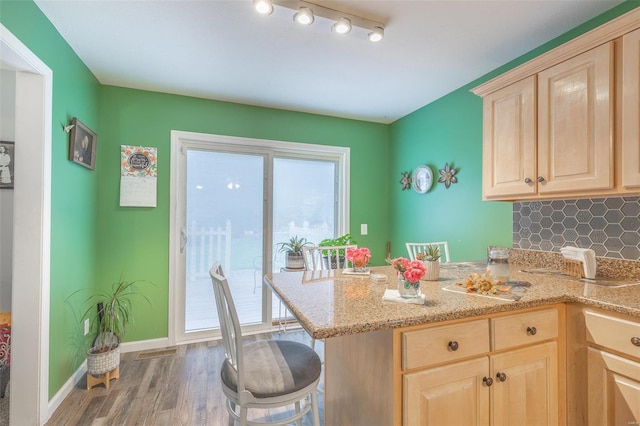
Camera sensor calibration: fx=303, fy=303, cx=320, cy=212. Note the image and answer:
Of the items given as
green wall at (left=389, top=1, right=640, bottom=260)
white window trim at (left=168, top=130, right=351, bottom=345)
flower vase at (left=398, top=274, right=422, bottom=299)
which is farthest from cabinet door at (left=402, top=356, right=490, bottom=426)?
white window trim at (left=168, top=130, right=351, bottom=345)

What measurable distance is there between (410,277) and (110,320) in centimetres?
256

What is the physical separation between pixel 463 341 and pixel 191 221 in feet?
8.85

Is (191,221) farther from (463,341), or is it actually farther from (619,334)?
(619,334)

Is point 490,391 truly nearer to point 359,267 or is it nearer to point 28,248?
point 359,267

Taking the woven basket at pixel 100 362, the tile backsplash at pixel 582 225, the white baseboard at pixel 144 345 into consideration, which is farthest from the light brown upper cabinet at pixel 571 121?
the white baseboard at pixel 144 345

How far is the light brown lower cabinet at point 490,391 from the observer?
43.7 inches

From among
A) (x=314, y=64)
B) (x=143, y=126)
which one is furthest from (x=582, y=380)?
(x=143, y=126)

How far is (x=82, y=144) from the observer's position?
7.56ft

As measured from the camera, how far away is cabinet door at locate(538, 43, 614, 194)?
4.98 feet

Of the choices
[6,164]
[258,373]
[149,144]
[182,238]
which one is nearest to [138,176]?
[149,144]

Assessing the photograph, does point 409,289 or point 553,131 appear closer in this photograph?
point 409,289

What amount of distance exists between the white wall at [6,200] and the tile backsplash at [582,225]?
380cm

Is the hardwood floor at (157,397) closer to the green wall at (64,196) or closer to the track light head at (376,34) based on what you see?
the green wall at (64,196)

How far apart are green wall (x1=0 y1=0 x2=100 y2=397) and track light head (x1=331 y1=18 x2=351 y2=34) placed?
168 centimetres
